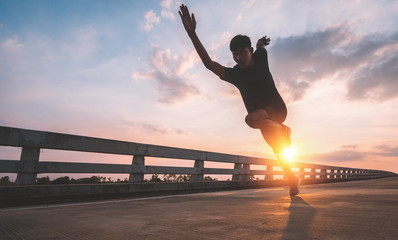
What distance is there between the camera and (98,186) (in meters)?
4.75

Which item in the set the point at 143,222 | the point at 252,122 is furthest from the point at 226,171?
the point at 143,222

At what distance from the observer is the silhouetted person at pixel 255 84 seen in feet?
10.9

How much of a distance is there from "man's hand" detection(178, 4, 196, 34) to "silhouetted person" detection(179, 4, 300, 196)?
0.02 metres

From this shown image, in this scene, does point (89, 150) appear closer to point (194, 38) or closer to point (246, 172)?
point (194, 38)

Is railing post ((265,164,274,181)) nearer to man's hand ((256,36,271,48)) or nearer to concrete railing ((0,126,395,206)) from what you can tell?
concrete railing ((0,126,395,206))

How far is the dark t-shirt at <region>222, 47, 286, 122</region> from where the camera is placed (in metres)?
3.41

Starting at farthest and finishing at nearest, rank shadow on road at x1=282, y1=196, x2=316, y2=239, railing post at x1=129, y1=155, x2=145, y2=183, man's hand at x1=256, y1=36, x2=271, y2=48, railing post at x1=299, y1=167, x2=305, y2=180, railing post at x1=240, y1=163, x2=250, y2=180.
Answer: railing post at x1=299, y1=167, x2=305, y2=180, railing post at x1=240, y1=163, x2=250, y2=180, railing post at x1=129, y1=155, x2=145, y2=183, man's hand at x1=256, y1=36, x2=271, y2=48, shadow on road at x1=282, y1=196, x2=316, y2=239

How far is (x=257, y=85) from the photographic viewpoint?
134 inches

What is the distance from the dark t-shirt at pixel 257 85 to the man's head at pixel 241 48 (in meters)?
0.14

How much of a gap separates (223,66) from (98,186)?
3172mm

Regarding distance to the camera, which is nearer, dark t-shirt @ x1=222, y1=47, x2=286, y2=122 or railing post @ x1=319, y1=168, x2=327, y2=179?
dark t-shirt @ x1=222, y1=47, x2=286, y2=122

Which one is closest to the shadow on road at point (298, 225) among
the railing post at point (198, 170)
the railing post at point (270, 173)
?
the railing post at point (198, 170)

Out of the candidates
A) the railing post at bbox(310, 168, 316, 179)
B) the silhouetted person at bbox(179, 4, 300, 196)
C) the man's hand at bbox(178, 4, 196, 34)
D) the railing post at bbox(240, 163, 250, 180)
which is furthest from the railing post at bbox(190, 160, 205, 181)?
the railing post at bbox(310, 168, 316, 179)

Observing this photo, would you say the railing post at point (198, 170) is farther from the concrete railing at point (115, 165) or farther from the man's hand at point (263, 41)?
the man's hand at point (263, 41)
